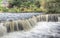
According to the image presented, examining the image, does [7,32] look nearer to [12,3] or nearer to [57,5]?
[57,5]

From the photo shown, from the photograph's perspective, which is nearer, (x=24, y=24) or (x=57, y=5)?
(x=24, y=24)

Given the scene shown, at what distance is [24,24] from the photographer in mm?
15031

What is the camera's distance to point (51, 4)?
28250 millimetres

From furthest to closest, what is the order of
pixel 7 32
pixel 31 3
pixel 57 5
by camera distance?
pixel 31 3 < pixel 57 5 < pixel 7 32

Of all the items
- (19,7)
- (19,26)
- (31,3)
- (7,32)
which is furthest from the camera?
(31,3)

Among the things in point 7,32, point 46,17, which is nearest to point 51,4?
point 46,17

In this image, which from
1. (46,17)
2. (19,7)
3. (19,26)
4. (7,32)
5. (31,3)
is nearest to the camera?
(7,32)

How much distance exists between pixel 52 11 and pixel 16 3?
14556mm

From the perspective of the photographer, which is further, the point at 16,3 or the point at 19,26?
the point at 16,3

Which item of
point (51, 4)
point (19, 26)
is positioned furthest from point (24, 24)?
point (51, 4)

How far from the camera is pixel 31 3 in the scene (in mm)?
43094

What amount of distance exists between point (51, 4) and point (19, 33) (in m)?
15.6

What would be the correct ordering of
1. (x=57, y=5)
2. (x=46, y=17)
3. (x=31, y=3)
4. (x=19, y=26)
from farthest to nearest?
(x=31, y=3) → (x=57, y=5) → (x=46, y=17) → (x=19, y=26)

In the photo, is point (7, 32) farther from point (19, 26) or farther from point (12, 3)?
point (12, 3)
